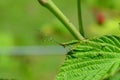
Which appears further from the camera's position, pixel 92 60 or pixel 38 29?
pixel 38 29

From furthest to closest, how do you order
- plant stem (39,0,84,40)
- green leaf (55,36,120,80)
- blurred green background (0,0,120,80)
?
blurred green background (0,0,120,80), plant stem (39,0,84,40), green leaf (55,36,120,80)

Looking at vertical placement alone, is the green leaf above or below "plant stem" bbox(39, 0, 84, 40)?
below

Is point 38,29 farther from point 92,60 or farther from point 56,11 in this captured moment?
point 92,60

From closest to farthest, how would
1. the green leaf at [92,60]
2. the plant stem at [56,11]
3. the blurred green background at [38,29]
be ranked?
the green leaf at [92,60]
the plant stem at [56,11]
the blurred green background at [38,29]

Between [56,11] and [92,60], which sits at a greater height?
[56,11]

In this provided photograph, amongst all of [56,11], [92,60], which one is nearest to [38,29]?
[56,11]

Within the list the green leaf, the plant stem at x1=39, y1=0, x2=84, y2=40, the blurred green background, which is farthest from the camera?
the blurred green background
